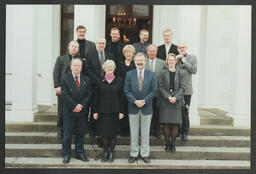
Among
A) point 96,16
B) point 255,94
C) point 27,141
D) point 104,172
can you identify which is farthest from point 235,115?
point 27,141

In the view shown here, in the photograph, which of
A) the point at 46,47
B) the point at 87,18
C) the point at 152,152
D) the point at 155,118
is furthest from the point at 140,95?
the point at 46,47

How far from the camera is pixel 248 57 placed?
7250 mm

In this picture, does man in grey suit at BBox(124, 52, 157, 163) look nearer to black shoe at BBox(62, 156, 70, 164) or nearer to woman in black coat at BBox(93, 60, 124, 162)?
woman in black coat at BBox(93, 60, 124, 162)

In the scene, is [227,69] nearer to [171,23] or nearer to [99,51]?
[171,23]

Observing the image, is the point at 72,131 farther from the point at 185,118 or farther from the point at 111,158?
the point at 185,118

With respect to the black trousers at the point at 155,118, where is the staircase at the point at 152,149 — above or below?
below

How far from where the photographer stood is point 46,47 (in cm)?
888

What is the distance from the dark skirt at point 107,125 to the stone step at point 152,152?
62 cm

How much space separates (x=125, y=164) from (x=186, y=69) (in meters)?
2.22

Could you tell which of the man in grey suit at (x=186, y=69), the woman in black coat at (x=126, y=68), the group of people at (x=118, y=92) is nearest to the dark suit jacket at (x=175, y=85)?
the group of people at (x=118, y=92)

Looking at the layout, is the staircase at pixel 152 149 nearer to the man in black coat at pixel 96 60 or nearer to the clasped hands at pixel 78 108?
the clasped hands at pixel 78 108

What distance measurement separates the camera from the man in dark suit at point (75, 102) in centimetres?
545

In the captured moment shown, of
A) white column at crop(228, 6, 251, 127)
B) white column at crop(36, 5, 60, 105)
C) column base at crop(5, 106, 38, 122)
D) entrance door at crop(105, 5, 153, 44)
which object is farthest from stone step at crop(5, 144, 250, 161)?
entrance door at crop(105, 5, 153, 44)

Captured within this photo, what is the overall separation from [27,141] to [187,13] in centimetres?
→ 456
